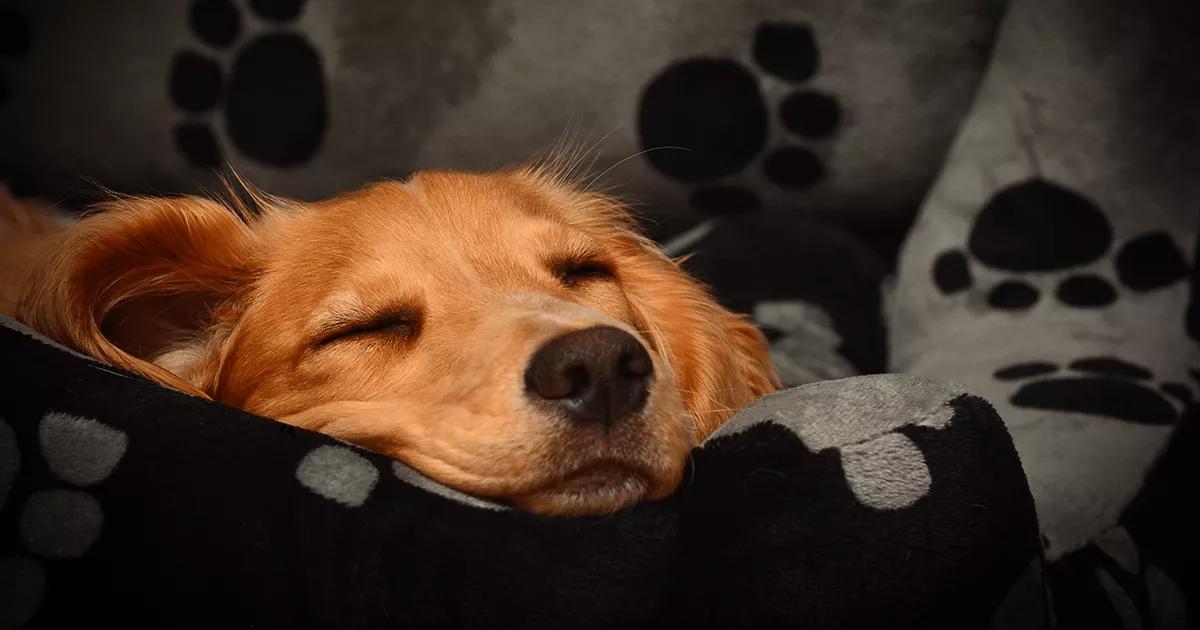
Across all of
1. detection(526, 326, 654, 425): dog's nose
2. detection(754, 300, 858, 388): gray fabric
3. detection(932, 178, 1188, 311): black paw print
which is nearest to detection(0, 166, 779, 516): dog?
detection(526, 326, 654, 425): dog's nose

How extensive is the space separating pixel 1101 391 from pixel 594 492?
1.20 meters

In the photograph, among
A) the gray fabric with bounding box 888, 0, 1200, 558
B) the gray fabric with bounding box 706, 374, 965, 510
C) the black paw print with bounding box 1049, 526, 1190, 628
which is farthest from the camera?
the gray fabric with bounding box 888, 0, 1200, 558

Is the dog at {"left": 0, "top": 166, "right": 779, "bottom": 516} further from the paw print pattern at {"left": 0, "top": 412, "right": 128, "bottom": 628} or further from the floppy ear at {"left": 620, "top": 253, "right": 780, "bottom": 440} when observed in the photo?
the paw print pattern at {"left": 0, "top": 412, "right": 128, "bottom": 628}

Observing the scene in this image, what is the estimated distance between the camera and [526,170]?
75.8 inches

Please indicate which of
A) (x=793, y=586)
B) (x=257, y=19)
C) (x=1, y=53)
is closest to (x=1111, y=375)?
(x=793, y=586)

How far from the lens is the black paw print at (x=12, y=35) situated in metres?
2.57

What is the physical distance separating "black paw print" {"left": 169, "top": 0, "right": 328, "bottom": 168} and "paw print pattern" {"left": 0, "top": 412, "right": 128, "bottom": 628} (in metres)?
1.83

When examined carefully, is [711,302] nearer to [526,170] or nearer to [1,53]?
[526,170]

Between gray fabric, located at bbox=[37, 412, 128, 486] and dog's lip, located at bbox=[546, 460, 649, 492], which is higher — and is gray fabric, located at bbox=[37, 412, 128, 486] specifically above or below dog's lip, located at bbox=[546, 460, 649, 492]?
above

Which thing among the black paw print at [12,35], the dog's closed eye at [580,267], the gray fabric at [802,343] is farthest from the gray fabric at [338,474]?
the black paw print at [12,35]

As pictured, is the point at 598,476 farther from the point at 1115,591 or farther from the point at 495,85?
the point at 495,85

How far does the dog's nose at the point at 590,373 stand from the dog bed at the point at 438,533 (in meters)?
0.12

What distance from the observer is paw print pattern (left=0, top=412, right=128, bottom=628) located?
83 centimetres

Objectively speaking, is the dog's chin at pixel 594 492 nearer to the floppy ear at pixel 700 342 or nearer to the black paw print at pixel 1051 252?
the floppy ear at pixel 700 342
